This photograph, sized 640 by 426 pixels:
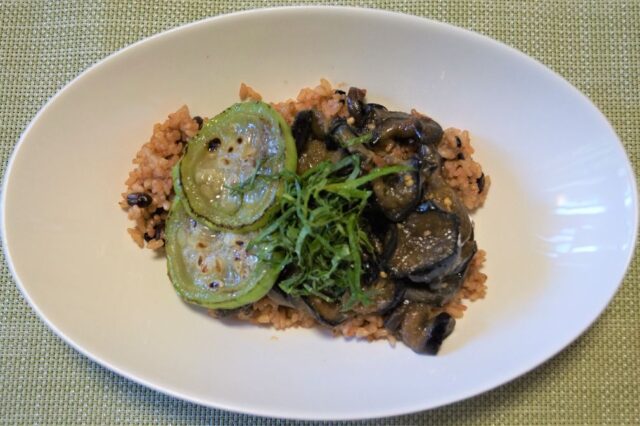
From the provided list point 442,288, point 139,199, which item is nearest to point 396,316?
point 442,288

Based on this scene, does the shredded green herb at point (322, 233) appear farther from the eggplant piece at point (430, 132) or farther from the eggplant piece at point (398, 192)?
the eggplant piece at point (430, 132)

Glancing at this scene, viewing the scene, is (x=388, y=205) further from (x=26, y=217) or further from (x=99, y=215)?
(x=26, y=217)

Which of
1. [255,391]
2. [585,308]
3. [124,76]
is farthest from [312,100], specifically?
[585,308]

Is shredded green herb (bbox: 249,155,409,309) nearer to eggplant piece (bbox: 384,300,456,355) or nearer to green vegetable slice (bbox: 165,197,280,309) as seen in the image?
green vegetable slice (bbox: 165,197,280,309)

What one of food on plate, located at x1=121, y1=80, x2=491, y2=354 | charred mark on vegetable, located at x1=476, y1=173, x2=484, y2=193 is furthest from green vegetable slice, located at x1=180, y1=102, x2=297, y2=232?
charred mark on vegetable, located at x1=476, y1=173, x2=484, y2=193

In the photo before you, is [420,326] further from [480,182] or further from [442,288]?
[480,182]
